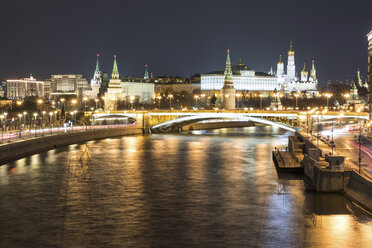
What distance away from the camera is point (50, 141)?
42938 mm

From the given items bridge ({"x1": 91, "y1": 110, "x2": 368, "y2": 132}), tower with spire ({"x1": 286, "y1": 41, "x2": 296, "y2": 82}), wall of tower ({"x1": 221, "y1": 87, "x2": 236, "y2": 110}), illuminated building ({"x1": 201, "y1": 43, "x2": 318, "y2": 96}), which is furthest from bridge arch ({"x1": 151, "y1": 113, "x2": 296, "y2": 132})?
tower with spire ({"x1": 286, "y1": 41, "x2": 296, "y2": 82})

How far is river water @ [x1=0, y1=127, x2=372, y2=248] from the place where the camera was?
17812 millimetres

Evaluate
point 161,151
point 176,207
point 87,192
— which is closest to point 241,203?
point 176,207

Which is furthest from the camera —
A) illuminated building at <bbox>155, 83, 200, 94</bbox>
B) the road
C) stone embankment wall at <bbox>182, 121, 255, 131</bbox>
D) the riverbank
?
illuminated building at <bbox>155, 83, 200, 94</bbox>

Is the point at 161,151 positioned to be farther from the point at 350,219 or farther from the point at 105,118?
the point at 105,118

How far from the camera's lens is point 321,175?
77.8 ft

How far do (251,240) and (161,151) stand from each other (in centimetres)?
2503

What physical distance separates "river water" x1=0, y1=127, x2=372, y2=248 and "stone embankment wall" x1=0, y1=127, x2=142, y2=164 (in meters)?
1.12

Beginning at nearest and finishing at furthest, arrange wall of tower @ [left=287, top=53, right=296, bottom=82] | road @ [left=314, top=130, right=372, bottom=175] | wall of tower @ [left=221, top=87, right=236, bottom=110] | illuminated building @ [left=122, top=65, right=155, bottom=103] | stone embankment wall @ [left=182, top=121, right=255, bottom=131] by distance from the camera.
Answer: road @ [left=314, top=130, right=372, bottom=175], stone embankment wall @ [left=182, top=121, right=255, bottom=131], wall of tower @ [left=221, top=87, right=236, bottom=110], illuminated building @ [left=122, top=65, right=155, bottom=103], wall of tower @ [left=287, top=53, right=296, bottom=82]

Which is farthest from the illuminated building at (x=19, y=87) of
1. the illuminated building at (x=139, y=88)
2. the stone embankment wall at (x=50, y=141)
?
the stone embankment wall at (x=50, y=141)

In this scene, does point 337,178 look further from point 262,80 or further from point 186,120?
point 262,80

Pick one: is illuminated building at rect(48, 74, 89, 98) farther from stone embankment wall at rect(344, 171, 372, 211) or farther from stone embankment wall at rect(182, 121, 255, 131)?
stone embankment wall at rect(344, 171, 372, 211)

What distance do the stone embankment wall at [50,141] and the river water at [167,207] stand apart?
3.69 feet

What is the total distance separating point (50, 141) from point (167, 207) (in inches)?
905
